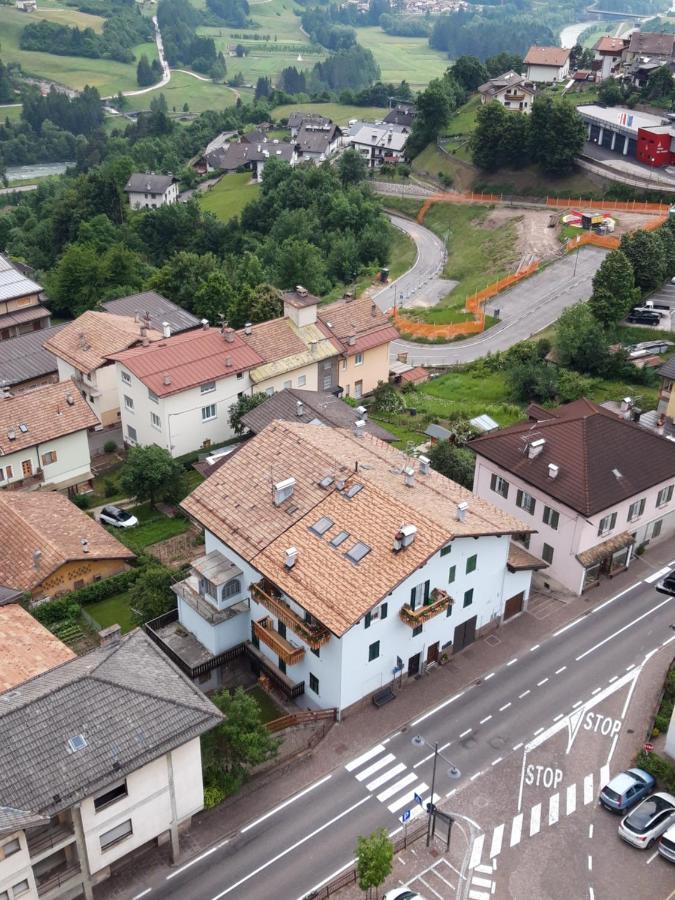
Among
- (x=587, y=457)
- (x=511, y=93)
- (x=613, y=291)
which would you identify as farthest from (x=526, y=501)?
(x=511, y=93)

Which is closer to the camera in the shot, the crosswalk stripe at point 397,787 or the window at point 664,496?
the crosswalk stripe at point 397,787

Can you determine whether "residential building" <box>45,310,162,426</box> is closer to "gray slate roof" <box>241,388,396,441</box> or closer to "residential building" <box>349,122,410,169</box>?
"gray slate roof" <box>241,388,396,441</box>

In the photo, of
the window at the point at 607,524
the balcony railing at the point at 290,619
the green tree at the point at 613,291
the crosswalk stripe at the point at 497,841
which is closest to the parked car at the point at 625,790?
the crosswalk stripe at the point at 497,841

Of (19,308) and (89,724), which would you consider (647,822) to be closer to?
(89,724)

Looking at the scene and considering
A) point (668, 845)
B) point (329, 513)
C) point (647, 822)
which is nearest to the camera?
point (668, 845)

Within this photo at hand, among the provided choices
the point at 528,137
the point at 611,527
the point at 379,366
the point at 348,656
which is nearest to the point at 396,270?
the point at 528,137

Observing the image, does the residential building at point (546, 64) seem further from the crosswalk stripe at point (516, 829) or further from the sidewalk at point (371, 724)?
the crosswalk stripe at point (516, 829)
